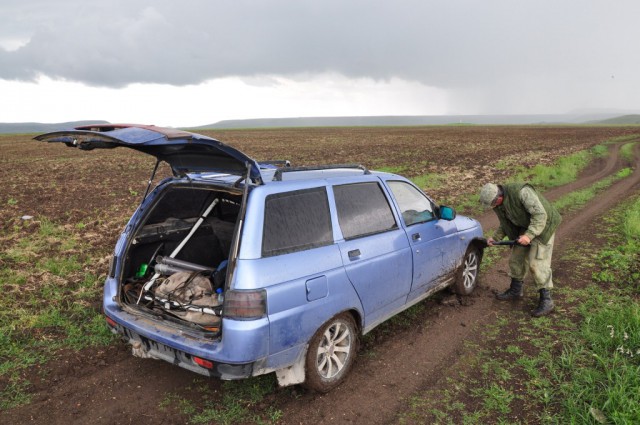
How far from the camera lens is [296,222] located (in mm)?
3480

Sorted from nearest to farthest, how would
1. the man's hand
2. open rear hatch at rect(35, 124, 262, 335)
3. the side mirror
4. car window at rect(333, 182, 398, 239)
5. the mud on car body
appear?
the mud on car body → open rear hatch at rect(35, 124, 262, 335) → car window at rect(333, 182, 398, 239) → the side mirror → the man's hand

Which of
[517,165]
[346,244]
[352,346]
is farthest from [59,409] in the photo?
[517,165]

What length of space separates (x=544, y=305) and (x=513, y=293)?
1.72ft

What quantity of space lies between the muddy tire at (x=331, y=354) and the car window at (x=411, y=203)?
1.42 metres

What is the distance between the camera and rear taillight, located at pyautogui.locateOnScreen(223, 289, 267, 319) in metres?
3.01

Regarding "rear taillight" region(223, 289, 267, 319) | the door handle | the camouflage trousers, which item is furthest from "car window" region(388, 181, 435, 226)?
"rear taillight" region(223, 289, 267, 319)

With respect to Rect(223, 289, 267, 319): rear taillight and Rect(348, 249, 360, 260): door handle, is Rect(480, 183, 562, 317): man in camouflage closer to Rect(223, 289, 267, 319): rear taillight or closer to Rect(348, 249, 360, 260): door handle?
Rect(348, 249, 360, 260): door handle

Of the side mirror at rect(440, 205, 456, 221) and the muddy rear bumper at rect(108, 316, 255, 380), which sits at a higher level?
the side mirror at rect(440, 205, 456, 221)

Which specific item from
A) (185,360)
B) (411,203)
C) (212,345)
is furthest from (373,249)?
(185,360)

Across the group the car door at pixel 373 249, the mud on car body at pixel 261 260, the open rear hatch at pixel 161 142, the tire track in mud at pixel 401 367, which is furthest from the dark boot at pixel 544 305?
the open rear hatch at pixel 161 142

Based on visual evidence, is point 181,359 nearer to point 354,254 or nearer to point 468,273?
point 354,254

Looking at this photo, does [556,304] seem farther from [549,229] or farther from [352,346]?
[352,346]

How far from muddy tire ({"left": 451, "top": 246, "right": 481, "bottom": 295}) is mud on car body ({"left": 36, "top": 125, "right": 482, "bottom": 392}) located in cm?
64

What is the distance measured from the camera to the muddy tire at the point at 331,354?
3.48 metres
